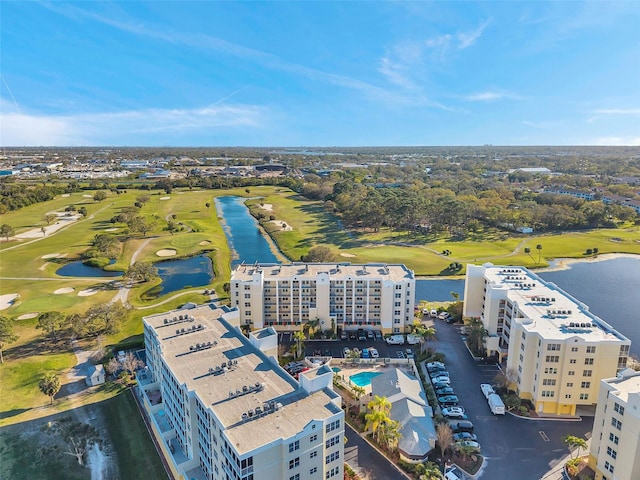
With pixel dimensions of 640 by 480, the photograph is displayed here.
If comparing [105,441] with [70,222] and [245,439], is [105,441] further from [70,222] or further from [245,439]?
[70,222]

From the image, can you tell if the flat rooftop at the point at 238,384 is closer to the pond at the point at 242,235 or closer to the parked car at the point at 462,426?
the parked car at the point at 462,426

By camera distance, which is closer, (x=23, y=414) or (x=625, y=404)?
(x=625, y=404)

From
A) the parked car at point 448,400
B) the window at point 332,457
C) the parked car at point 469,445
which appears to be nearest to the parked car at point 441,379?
the parked car at point 448,400

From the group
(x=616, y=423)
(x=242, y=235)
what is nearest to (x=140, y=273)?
(x=242, y=235)

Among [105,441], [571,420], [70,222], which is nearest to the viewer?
[105,441]

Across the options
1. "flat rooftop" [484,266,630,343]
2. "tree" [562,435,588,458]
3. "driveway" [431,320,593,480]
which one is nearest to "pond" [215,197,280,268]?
"flat rooftop" [484,266,630,343]

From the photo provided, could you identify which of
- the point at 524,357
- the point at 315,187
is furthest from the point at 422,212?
the point at 524,357
